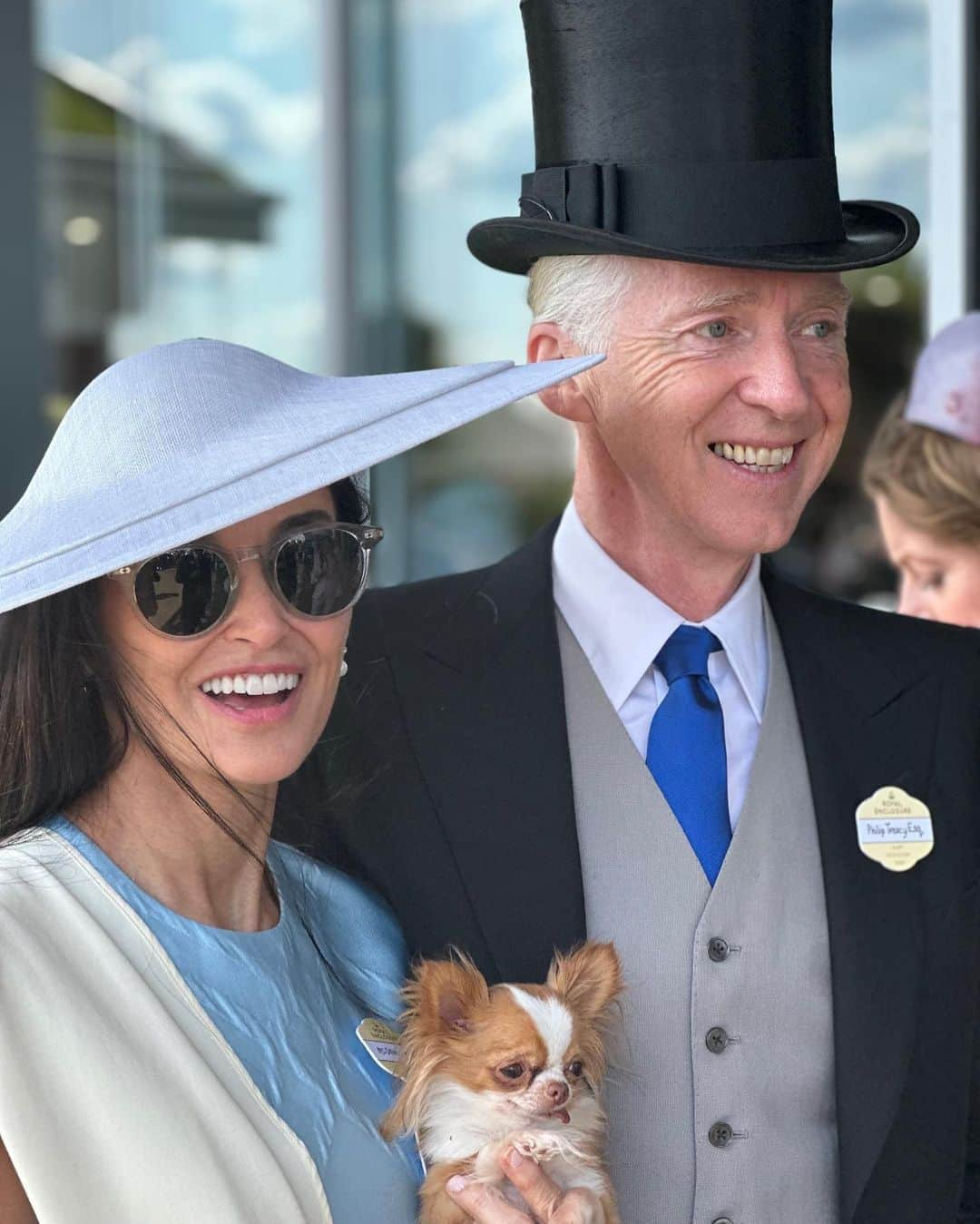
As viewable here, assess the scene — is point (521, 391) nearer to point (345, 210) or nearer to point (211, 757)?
point (211, 757)

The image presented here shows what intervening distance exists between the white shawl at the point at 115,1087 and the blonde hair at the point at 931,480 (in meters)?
2.09


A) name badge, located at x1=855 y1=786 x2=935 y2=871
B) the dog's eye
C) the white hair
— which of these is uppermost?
the white hair

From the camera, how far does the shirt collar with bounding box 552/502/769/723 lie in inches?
97.4

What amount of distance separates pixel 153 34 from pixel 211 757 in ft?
19.8

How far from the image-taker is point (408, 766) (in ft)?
7.64

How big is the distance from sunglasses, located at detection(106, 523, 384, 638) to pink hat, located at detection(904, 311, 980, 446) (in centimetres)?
178

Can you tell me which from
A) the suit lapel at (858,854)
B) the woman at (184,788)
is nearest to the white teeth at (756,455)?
the suit lapel at (858,854)

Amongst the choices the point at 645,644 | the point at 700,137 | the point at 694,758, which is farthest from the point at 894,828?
the point at 700,137

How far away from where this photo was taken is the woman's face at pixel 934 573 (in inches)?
135

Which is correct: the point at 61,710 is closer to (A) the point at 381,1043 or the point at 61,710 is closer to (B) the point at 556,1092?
(A) the point at 381,1043

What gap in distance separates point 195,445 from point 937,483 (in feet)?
6.61

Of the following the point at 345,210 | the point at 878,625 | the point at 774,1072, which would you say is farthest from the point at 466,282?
the point at 774,1072

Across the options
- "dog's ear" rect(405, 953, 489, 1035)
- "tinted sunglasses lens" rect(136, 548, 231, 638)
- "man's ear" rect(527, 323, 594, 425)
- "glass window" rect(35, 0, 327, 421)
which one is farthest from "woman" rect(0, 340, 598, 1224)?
"glass window" rect(35, 0, 327, 421)

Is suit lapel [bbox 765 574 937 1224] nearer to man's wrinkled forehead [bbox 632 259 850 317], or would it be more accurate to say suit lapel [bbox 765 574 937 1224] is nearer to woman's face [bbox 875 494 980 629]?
man's wrinkled forehead [bbox 632 259 850 317]
